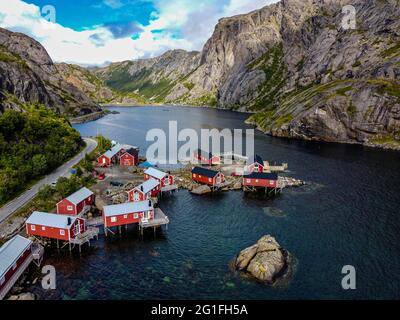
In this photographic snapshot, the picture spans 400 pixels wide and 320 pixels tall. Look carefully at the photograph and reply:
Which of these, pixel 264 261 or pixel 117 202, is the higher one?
pixel 117 202

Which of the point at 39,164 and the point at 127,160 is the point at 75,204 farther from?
the point at 127,160

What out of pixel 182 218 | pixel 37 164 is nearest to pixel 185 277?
pixel 182 218

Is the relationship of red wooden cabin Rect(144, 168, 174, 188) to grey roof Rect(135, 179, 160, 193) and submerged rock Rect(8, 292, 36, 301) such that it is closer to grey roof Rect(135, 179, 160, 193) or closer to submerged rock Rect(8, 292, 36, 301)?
grey roof Rect(135, 179, 160, 193)

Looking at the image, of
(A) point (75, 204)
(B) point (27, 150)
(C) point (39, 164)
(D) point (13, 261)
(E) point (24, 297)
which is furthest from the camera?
(B) point (27, 150)

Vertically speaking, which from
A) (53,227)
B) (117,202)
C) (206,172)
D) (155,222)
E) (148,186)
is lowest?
(155,222)

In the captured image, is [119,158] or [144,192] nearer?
[144,192]

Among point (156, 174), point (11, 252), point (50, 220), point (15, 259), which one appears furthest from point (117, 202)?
point (15, 259)

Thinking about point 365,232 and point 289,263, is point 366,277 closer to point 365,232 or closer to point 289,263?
point 289,263

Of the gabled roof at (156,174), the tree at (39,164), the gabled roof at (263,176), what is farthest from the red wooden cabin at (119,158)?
the gabled roof at (263,176)

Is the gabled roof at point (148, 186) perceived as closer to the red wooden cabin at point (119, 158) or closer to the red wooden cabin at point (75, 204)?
the red wooden cabin at point (75, 204)
